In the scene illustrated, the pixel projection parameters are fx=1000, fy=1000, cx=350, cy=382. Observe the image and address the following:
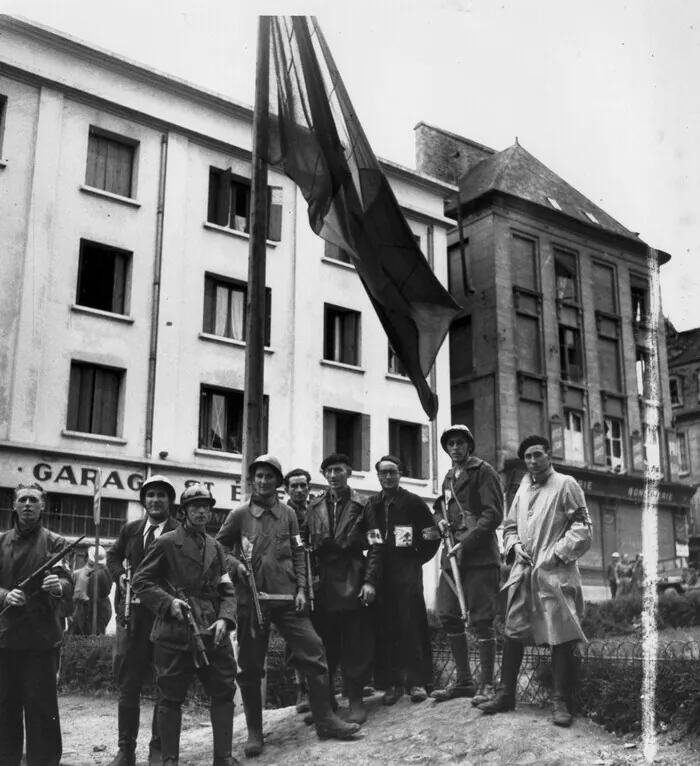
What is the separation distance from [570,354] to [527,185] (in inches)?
261

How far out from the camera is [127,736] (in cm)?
765

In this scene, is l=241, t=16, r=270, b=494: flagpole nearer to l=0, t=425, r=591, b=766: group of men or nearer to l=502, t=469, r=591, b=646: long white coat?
l=0, t=425, r=591, b=766: group of men

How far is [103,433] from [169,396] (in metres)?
1.89

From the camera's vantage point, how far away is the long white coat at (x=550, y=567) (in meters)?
7.48

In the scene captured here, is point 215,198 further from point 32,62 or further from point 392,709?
point 392,709

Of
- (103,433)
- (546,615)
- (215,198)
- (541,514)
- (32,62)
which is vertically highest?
(32,62)


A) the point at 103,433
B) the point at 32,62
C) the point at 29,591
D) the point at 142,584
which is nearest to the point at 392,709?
the point at 142,584

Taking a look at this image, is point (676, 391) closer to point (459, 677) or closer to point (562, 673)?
point (459, 677)

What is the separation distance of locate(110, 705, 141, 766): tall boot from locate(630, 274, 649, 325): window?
33694 mm

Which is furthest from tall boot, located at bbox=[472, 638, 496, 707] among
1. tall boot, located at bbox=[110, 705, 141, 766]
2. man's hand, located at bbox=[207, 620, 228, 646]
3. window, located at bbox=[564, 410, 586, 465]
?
window, located at bbox=[564, 410, 586, 465]

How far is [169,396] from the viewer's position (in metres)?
24.7

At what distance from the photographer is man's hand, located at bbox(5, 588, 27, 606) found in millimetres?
7051

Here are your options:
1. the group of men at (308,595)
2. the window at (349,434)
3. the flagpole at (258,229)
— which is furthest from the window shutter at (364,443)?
the group of men at (308,595)

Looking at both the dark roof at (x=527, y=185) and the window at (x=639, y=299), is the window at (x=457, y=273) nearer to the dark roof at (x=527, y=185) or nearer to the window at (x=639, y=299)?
the dark roof at (x=527, y=185)
